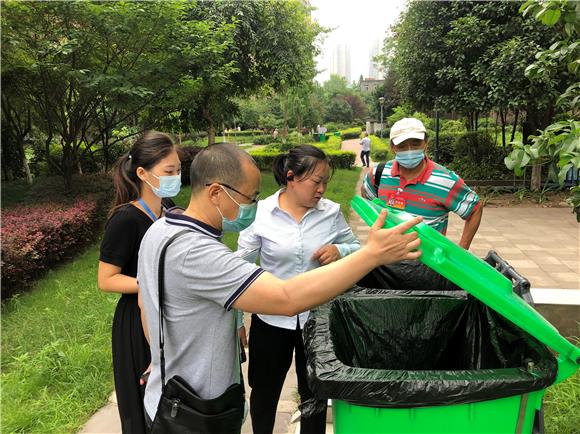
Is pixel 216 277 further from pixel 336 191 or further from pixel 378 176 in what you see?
pixel 336 191

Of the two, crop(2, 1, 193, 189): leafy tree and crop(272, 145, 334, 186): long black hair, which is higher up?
crop(2, 1, 193, 189): leafy tree

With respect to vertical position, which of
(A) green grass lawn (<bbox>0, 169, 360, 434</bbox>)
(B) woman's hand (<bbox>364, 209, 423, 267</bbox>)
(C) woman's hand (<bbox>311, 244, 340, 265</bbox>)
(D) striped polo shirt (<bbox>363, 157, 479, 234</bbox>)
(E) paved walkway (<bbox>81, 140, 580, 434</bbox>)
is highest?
(B) woman's hand (<bbox>364, 209, 423, 267</bbox>)

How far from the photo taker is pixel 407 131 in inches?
92.8

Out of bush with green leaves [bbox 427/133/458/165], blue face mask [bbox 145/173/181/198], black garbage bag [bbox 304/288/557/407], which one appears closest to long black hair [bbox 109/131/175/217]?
blue face mask [bbox 145/173/181/198]

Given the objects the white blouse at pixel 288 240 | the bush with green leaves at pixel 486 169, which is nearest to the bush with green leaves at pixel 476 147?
the bush with green leaves at pixel 486 169

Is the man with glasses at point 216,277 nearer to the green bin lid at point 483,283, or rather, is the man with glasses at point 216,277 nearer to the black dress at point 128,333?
the green bin lid at point 483,283

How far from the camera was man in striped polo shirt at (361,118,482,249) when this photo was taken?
7.66 feet

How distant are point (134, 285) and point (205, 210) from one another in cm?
66

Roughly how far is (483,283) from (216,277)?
26.7 inches

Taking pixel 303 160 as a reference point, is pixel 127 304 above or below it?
below

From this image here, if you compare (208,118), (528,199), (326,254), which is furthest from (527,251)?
(208,118)

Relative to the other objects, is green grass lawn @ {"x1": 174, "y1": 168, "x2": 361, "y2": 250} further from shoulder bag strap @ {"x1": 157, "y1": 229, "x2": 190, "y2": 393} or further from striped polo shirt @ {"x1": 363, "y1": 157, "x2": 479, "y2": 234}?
shoulder bag strap @ {"x1": 157, "y1": 229, "x2": 190, "y2": 393}

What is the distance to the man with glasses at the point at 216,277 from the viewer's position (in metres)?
1.08

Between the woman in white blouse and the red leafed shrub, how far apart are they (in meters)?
3.44
